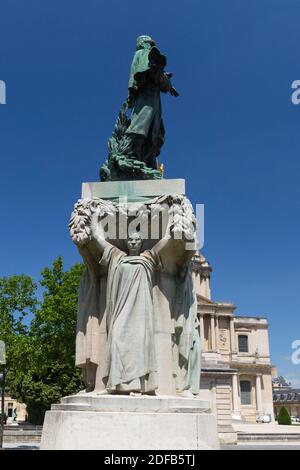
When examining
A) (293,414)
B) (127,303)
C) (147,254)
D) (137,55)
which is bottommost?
(293,414)

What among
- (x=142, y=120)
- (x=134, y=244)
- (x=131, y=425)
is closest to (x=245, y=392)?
(x=142, y=120)

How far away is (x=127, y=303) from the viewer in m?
7.18

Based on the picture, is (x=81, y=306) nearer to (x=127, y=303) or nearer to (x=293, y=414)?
(x=127, y=303)

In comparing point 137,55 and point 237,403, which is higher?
point 137,55

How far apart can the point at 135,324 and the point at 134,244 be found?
1204 mm

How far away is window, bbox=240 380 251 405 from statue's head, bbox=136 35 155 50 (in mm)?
96321

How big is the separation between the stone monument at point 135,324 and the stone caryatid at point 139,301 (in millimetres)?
15

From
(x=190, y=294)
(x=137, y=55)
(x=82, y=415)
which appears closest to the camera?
(x=82, y=415)

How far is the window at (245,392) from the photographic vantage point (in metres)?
97.8

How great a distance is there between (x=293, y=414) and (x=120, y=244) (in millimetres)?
130948

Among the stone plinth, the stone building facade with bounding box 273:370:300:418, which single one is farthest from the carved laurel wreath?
→ the stone building facade with bounding box 273:370:300:418

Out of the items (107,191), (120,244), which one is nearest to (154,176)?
(107,191)

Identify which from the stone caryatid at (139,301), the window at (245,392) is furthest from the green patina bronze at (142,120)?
the window at (245,392)

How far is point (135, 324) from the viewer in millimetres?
7113
